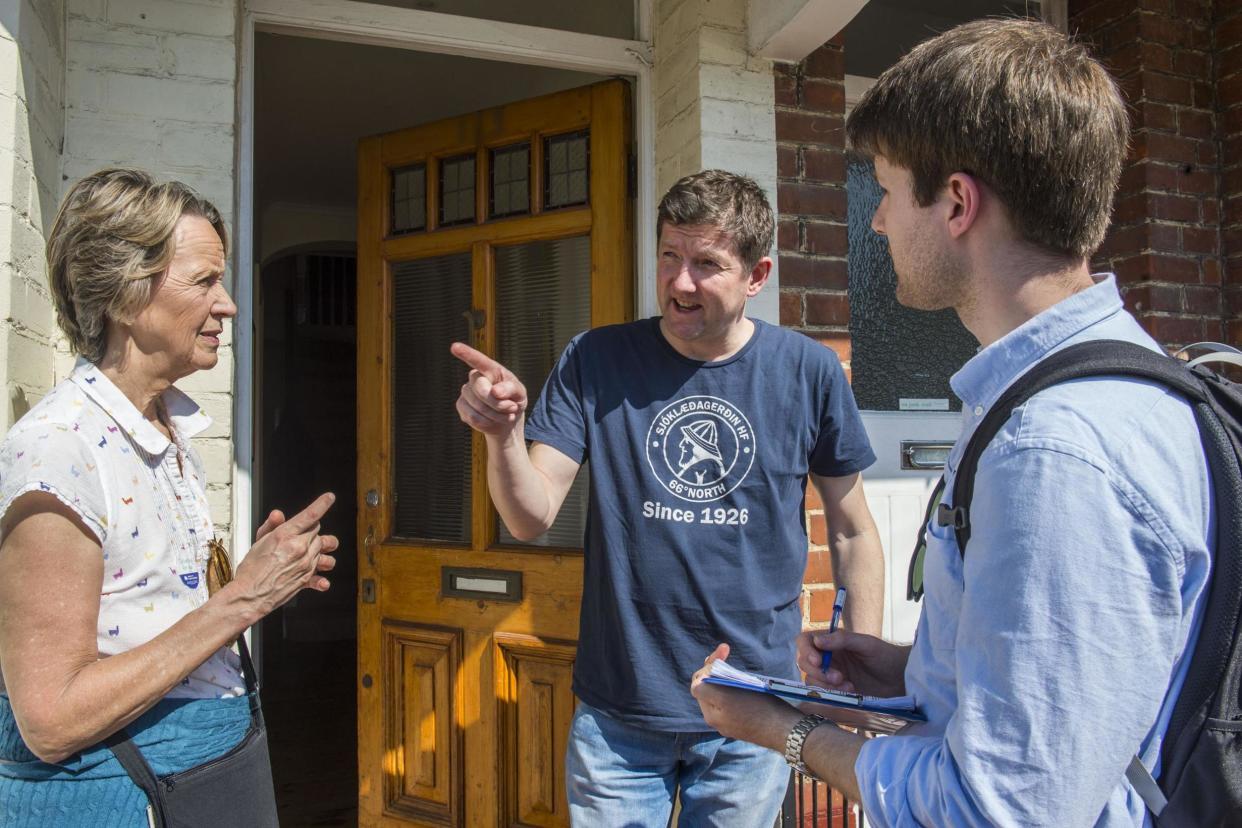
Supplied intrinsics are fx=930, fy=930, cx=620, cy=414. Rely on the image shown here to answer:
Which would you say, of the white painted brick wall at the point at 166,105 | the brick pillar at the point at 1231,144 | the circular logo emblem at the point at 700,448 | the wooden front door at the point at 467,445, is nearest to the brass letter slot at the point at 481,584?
the wooden front door at the point at 467,445

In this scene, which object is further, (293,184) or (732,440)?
(293,184)

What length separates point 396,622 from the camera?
337cm

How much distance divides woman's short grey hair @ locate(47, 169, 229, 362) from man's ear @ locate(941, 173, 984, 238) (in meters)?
1.29

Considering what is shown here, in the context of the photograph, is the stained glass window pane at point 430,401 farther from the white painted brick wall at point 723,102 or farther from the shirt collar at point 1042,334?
the shirt collar at point 1042,334

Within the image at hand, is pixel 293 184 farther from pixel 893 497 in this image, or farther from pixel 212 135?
pixel 893 497

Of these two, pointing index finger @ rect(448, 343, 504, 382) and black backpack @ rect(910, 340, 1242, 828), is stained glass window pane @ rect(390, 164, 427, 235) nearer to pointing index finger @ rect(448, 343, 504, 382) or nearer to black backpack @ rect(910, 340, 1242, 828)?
pointing index finger @ rect(448, 343, 504, 382)

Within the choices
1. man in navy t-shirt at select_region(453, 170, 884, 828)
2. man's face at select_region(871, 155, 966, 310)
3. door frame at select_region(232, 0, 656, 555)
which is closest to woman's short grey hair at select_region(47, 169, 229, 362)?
man in navy t-shirt at select_region(453, 170, 884, 828)

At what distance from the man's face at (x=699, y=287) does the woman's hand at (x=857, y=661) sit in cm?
96

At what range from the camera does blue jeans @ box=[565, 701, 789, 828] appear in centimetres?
202

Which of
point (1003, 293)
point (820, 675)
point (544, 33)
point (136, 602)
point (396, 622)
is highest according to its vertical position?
point (544, 33)

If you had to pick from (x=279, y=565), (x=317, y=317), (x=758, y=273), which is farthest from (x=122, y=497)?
(x=317, y=317)

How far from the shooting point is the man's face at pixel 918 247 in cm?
108

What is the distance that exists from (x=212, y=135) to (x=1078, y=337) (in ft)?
7.35

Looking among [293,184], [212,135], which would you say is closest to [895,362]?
[212,135]
